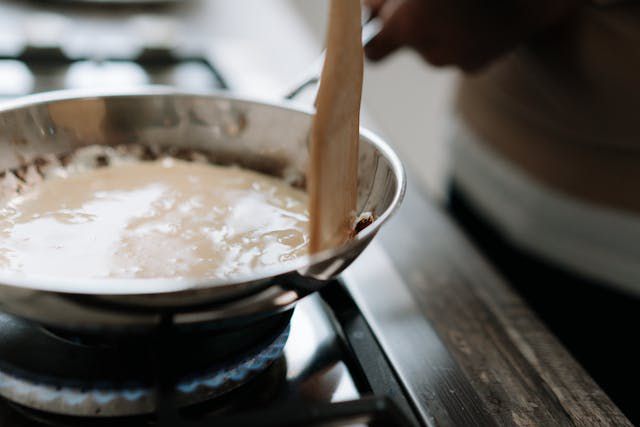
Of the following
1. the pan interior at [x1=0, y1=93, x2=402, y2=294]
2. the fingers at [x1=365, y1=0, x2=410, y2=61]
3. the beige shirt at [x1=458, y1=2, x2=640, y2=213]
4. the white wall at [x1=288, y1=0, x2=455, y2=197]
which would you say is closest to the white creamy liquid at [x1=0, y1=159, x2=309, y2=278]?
the pan interior at [x1=0, y1=93, x2=402, y2=294]

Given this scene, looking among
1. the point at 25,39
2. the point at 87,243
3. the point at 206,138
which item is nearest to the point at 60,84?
the point at 25,39

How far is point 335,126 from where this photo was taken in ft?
1.45

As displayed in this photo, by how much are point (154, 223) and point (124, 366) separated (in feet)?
0.57

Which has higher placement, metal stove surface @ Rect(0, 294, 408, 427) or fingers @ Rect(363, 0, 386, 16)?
fingers @ Rect(363, 0, 386, 16)

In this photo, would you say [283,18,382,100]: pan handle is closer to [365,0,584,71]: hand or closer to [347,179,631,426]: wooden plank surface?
[365,0,584,71]: hand

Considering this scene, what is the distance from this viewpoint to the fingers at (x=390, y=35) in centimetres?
74

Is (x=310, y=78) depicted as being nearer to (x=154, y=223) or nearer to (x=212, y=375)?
(x=154, y=223)

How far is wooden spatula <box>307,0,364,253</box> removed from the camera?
1.42ft

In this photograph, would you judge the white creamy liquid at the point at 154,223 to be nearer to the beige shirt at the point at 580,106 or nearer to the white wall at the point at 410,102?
the beige shirt at the point at 580,106

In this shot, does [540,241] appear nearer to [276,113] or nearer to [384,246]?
[384,246]

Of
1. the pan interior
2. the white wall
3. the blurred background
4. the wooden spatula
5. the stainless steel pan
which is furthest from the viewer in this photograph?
the white wall

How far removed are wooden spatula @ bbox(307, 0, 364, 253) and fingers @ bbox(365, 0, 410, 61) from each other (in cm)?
32

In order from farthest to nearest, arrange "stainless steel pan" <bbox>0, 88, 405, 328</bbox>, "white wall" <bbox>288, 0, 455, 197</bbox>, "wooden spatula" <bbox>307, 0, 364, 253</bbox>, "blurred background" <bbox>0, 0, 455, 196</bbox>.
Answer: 1. "white wall" <bbox>288, 0, 455, 197</bbox>
2. "blurred background" <bbox>0, 0, 455, 196</bbox>
3. "wooden spatula" <bbox>307, 0, 364, 253</bbox>
4. "stainless steel pan" <bbox>0, 88, 405, 328</bbox>

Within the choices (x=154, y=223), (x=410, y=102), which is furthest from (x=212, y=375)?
(x=410, y=102)
